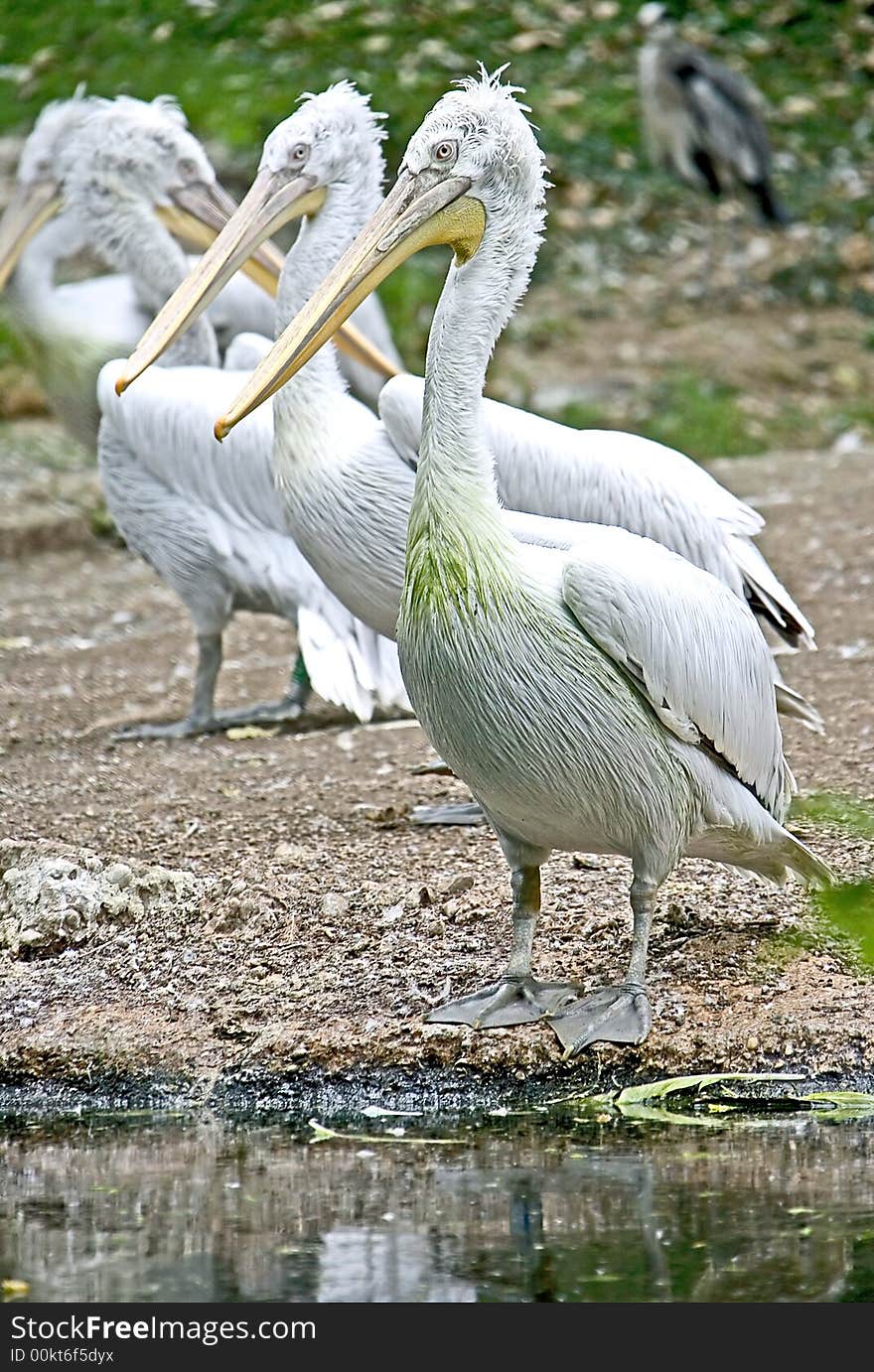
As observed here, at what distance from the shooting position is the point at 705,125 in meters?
10.7

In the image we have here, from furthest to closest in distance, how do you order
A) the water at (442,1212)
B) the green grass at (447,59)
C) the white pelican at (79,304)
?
the green grass at (447,59), the white pelican at (79,304), the water at (442,1212)

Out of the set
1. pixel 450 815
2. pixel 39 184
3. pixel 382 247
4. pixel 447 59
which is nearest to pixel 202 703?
pixel 450 815

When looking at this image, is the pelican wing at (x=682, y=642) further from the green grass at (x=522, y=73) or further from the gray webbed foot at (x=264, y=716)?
the green grass at (x=522, y=73)

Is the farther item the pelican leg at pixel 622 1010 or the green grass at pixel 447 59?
the green grass at pixel 447 59

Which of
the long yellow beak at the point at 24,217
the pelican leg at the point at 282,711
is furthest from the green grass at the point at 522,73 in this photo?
the pelican leg at the point at 282,711

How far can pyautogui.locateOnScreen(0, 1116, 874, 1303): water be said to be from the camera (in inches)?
104

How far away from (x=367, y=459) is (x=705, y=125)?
6852mm

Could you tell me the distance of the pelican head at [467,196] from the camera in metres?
3.38

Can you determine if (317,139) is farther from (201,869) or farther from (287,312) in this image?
(201,869)

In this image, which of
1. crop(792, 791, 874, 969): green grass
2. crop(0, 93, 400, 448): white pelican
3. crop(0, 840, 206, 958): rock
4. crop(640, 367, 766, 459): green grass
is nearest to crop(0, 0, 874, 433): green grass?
crop(640, 367, 766, 459): green grass

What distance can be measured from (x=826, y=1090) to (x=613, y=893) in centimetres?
79

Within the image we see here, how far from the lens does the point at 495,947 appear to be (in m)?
3.86

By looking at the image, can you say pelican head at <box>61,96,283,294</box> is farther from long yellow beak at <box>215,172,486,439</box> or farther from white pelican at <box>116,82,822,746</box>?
long yellow beak at <box>215,172,486,439</box>

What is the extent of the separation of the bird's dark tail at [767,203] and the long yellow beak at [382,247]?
25.8 ft
